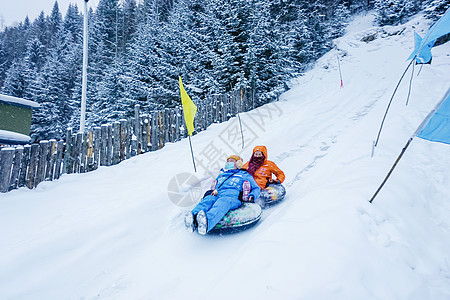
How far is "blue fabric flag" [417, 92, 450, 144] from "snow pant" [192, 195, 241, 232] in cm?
226

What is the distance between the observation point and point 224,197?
10.4 feet

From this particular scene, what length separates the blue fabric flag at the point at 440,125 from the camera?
215 centimetres

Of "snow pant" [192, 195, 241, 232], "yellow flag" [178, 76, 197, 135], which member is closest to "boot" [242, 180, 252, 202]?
"snow pant" [192, 195, 241, 232]

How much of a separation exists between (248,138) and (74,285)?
5.84 m

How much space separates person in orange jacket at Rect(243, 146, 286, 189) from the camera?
4164 mm

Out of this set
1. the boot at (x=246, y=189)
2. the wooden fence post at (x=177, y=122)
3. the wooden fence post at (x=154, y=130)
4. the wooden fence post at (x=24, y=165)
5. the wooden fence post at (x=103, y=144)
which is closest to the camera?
the boot at (x=246, y=189)

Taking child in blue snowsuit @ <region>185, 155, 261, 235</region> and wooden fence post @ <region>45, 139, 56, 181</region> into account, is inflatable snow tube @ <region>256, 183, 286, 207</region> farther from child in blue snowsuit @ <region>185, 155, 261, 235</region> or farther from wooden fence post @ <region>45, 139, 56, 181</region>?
wooden fence post @ <region>45, 139, 56, 181</region>

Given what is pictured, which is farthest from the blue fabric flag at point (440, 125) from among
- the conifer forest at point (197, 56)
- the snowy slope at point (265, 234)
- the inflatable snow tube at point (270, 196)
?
the conifer forest at point (197, 56)

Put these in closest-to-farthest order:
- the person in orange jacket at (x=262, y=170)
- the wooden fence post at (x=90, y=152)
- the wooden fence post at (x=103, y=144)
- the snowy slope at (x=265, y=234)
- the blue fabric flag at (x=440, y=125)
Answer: the snowy slope at (x=265, y=234)
the blue fabric flag at (x=440, y=125)
the person in orange jacket at (x=262, y=170)
the wooden fence post at (x=90, y=152)
the wooden fence post at (x=103, y=144)

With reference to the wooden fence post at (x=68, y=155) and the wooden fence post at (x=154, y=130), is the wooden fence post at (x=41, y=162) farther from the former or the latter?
the wooden fence post at (x=154, y=130)

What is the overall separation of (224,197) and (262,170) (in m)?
1.42

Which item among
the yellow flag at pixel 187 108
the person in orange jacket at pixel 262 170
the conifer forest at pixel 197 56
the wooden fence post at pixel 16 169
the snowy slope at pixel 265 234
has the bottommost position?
the snowy slope at pixel 265 234

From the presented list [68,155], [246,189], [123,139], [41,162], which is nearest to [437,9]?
[246,189]

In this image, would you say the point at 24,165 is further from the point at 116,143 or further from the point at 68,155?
the point at 116,143
